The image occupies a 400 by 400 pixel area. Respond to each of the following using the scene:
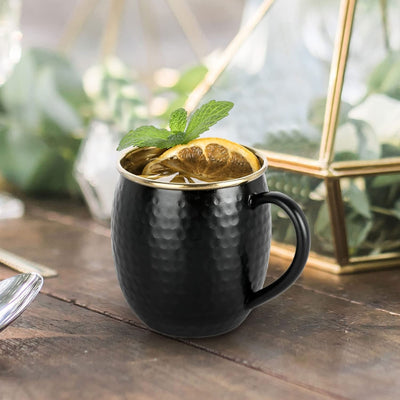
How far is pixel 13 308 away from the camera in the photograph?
1.56 feet

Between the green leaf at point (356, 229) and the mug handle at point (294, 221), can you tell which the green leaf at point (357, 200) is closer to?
the green leaf at point (356, 229)

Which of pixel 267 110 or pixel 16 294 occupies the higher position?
pixel 267 110

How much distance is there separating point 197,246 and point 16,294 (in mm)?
145

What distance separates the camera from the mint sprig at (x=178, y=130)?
0.48 meters

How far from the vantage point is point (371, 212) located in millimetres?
596

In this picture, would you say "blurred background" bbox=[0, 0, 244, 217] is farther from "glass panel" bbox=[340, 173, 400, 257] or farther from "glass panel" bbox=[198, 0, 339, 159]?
"glass panel" bbox=[340, 173, 400, 257]

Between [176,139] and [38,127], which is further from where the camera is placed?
[38,127]

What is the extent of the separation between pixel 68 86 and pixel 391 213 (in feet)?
1.33

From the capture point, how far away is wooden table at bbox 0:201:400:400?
0.42 m

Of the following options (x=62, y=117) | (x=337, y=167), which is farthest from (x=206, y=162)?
(x=62, y=117)

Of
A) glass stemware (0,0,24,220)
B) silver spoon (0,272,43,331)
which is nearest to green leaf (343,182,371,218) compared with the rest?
silver spoon (0,272,43,331)

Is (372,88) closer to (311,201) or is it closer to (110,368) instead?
(311,201)

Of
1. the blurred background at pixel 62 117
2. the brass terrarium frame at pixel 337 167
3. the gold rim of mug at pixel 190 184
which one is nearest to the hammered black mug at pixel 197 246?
the gold rim of mug at pixel 190 184

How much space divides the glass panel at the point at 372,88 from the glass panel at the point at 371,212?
0.03 meters
